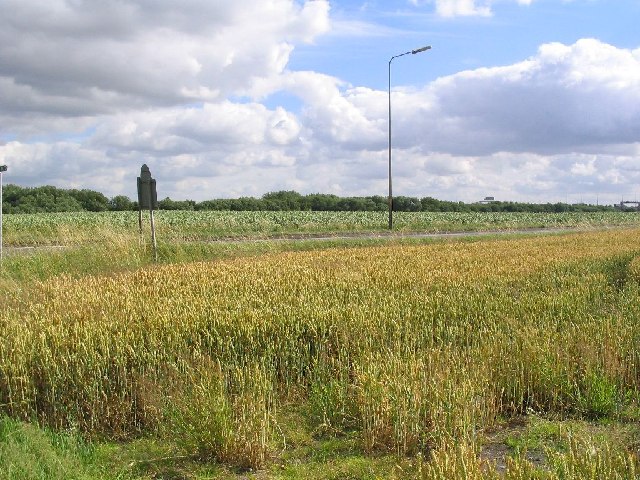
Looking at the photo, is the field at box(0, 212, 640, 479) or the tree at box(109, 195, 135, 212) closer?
the field at box(0, 212, 640, 479)

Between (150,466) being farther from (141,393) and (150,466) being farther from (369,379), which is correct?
(369,379)

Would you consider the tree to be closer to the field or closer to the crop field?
the crop field

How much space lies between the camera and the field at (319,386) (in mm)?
5664

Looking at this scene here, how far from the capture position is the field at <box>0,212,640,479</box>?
5664 mm

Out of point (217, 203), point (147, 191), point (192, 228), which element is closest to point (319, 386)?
point (147, 191)

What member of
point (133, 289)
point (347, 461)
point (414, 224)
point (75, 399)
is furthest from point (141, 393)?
point (414, 224)

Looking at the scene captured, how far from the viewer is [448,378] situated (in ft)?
20.9

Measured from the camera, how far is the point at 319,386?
7082 millimetres

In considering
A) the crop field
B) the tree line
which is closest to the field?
the crop field

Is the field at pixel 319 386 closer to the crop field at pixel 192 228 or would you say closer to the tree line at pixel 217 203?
the crop field at pixel 192 228

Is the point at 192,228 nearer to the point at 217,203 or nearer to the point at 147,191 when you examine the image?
the point at 147,191

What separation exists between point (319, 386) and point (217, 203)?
8143cm

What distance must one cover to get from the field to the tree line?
71.1 metres

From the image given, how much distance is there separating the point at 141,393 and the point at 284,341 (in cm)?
Answer: 192
